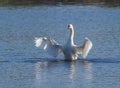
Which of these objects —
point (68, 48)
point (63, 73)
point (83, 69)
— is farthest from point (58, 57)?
point (63, 73)

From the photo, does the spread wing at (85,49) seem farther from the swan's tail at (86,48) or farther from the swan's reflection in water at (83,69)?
the swan's reflection in water at (83,69)

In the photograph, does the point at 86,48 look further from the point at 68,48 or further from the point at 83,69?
the point at 83,69

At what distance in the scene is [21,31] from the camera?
38062 mm

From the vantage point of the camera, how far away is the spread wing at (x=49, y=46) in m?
28.7

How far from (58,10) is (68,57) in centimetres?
2510

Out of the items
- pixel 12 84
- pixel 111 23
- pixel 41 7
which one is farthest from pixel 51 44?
pixel 41 7

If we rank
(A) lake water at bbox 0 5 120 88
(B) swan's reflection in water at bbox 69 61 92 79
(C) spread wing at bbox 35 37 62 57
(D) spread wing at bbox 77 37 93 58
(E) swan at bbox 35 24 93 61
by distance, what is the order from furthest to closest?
(C) spread wing at bbox 35 37 62 57, (D) spread wing at bbox 77 37 93 58, (E) swan at bbox 35 24 93 61, (B) swan's reflection in water at bbox 69 61 92 79, (A) lake water at bbox 0 5 120 88

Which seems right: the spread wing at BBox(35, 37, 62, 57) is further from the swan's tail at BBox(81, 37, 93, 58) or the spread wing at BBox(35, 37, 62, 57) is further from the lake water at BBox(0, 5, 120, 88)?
the swan's tail at BBox(81, 37, 93, 58)

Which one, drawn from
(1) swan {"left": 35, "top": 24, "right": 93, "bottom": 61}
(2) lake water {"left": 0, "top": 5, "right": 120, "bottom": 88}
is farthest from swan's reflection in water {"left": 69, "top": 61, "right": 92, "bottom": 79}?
(1) swan {"left": 35, "top": 24, "right": 93, "bottom": 61}

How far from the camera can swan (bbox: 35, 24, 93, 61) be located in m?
28.1

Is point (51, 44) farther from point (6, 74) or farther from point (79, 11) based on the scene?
point (79, 11)

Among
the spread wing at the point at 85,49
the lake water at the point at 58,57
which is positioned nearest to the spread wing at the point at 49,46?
the lake water at the point at 58,57

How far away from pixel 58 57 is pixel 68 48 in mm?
1549

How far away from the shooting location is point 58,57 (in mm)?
29562
